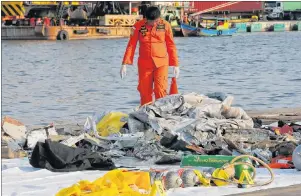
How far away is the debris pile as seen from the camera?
7688 mm

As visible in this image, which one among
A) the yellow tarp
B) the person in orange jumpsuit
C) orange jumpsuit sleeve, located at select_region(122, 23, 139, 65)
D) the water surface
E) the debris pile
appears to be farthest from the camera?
the water surface

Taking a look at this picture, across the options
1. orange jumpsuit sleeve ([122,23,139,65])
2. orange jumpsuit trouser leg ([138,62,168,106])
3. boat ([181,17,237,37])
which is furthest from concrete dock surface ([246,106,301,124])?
boat ([181,17,237,37])

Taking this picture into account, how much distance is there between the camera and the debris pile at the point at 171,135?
25.2ft

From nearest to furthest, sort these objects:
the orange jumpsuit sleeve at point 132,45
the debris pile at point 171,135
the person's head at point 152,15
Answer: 1. the debris pile at point 171,135
2. the person's head at point 152,15
3. the orange jumpsuit sleeve at point 132,45

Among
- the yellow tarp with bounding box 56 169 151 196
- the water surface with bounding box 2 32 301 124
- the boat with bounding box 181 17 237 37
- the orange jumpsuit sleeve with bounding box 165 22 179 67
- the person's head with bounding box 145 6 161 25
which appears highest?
the person's head with bounding box 145 6 161 25

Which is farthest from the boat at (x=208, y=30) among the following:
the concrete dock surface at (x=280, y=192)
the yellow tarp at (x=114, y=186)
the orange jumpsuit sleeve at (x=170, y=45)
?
the concrete dock surface at (x=280, y=192)

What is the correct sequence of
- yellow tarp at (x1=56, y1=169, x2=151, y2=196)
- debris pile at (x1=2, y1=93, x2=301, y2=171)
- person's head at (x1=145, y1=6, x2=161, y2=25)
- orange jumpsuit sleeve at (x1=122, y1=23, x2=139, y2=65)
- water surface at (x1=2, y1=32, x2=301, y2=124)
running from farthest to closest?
1. water surface at (x1=2, y1=32, x2=301, y2=124)
2. orange jumpsuit sleeve at (x1=122, y1=23, x2=139, y2=65)
3. person's head at (x1=145, y1=6, x2=161, y2=25)
4. debris pile at (x1=2, y1=93, x2=301, y2=171)
5. yellow tarp at (x1=56, y1=169, x2=151, y2=196)

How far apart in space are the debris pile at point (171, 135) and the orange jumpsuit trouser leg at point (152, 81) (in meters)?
0.73

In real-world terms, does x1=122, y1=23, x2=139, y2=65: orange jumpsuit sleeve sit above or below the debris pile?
above

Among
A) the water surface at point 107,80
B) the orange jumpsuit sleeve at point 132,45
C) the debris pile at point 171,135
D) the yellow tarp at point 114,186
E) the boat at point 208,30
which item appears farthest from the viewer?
the boat at point 208,30

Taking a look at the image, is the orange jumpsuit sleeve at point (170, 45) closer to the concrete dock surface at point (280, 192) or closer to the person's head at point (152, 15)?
the person's head at point (152, 15)

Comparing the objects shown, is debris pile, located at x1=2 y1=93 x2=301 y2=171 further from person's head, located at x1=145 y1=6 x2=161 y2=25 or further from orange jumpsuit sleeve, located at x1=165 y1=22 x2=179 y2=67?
person's head, located at x1=145 y1=6 x2=161 y2=25

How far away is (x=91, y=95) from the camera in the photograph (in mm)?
19859

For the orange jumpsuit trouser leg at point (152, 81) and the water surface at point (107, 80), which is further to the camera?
the water surface at point (107, 80)
